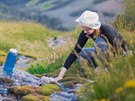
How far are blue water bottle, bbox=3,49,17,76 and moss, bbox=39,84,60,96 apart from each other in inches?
25.9

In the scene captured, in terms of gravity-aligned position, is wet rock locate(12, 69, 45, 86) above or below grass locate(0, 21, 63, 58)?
above

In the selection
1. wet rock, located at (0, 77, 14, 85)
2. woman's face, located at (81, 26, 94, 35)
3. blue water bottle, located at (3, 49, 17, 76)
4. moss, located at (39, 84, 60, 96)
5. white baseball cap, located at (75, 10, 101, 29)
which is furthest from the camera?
wet rock, located at (0, 77, 14, 85)

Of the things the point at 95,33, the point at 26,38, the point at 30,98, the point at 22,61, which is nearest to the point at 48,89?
the point at 30,98

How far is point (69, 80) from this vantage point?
417 inches

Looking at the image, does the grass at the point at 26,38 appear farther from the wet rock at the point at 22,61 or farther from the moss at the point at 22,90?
the moss at the point at 22,90

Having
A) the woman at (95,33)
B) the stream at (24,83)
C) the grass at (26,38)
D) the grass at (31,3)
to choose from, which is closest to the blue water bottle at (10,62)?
the stream at (24,83)

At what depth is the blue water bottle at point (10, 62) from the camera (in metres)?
9.69

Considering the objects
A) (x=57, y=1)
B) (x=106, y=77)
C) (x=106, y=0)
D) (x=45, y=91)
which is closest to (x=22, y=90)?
(x=45, y=91)

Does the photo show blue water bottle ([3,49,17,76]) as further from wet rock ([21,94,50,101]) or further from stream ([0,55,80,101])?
wet rock ([21,94,50,101])

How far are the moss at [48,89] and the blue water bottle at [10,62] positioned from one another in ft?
2.16

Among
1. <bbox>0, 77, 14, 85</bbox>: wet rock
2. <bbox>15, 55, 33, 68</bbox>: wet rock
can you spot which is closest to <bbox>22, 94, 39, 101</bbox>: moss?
<bbox>0, 77, 14, 85</bbox>: wet rock

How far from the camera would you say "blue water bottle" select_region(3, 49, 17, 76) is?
31.8ft

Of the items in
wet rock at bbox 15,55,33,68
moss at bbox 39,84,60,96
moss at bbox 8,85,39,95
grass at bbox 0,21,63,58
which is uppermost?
moss at bbox 8,85,39,95

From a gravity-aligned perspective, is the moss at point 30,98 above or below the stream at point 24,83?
above
